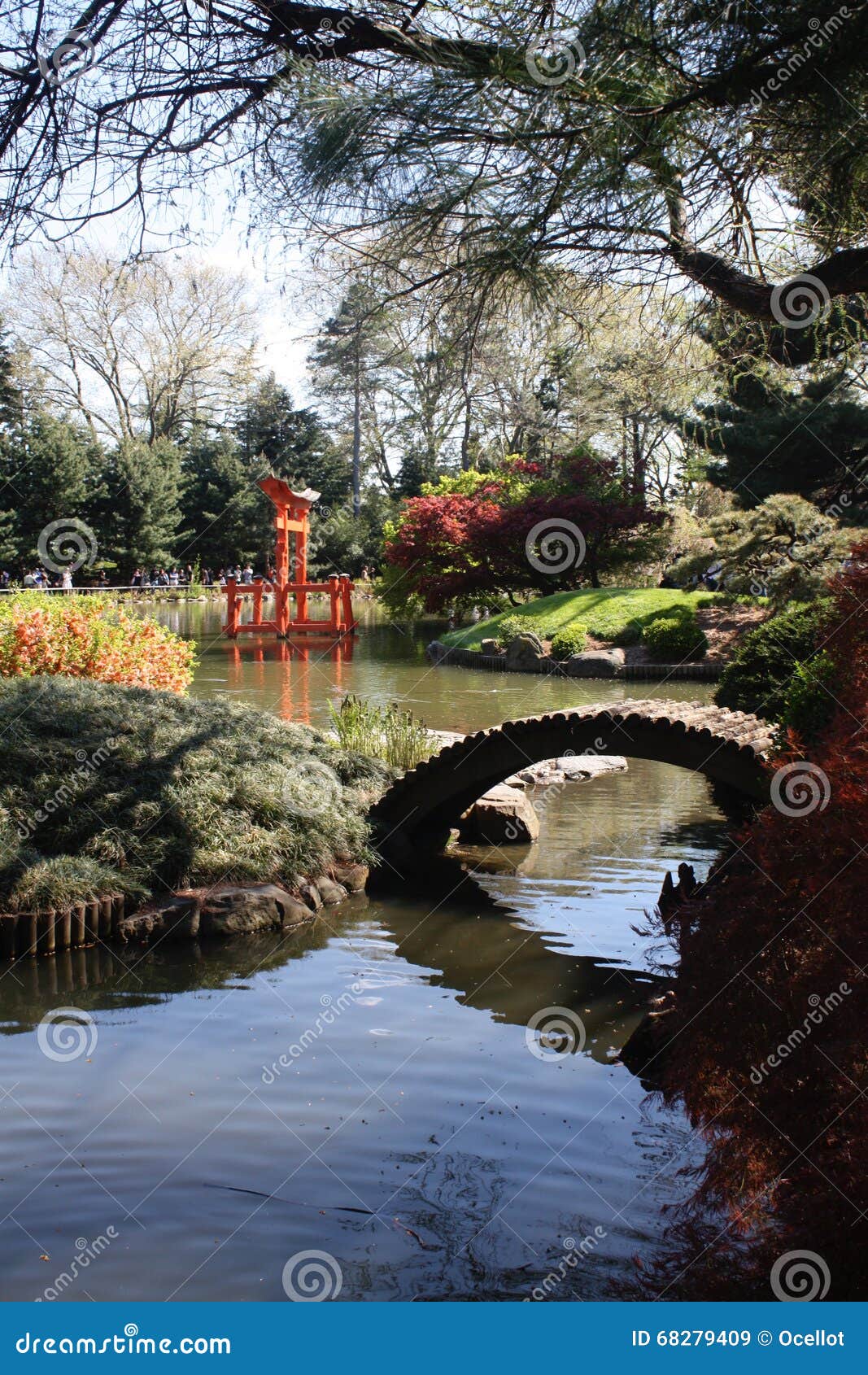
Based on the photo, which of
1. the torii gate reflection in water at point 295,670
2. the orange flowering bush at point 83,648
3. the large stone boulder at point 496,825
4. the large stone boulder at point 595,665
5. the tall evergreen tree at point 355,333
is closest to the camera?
the tall evergreen tree at point 355,333

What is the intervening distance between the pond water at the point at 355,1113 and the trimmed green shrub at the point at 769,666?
7.88 ft

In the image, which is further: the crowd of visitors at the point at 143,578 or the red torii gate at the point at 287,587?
the crowd of visitors at the point at 143,578

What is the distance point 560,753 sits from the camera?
7383mm

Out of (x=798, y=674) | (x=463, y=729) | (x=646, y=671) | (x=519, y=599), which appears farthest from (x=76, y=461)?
(x=798, y=674)

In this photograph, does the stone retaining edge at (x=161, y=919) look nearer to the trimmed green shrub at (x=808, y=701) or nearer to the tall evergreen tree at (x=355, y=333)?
the tall evergreen tree at (x=355, y=333)

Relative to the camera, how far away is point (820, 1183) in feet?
7.92

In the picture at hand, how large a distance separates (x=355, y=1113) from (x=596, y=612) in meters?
18.5

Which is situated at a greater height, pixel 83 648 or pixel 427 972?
pixel 83 648

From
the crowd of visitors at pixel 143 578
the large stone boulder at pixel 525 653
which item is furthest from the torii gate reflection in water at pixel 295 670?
the crowd of visitors at pixel 143 578

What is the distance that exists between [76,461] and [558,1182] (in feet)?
110

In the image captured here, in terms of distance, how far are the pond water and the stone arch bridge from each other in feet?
2.51

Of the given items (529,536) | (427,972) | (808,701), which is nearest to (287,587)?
(529,536)

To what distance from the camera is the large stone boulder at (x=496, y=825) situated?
348 inches

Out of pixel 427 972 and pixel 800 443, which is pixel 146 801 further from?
pixel 800 443
